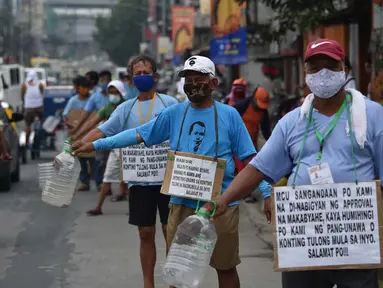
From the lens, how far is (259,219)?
12.5m

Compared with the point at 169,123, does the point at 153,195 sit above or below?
below

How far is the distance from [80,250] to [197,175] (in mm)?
4370


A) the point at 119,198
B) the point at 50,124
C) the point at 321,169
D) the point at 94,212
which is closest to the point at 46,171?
the point at 321,169

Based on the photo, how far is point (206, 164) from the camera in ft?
20.9

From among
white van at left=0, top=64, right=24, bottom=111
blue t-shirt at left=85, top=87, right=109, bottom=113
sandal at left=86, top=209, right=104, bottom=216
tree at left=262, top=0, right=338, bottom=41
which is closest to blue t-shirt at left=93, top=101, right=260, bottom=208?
tree at left=262, top=0, right=338, bottom=41

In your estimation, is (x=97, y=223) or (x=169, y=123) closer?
(x=169, y=123)

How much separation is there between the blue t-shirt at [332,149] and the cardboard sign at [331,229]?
0.09m

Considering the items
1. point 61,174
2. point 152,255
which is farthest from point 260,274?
point 61,174

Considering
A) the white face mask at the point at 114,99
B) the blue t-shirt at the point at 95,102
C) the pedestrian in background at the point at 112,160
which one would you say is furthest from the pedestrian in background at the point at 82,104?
the white face mask at the point at 114,99

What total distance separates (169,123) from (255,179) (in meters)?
1.59

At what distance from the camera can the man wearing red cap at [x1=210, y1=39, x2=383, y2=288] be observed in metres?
4.93

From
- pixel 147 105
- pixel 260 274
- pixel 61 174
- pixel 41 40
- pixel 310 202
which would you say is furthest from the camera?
pixel 41 40

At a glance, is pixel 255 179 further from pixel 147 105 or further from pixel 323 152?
pixel 147 105

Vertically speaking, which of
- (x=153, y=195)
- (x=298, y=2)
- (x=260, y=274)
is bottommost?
(x=260, y=274)
